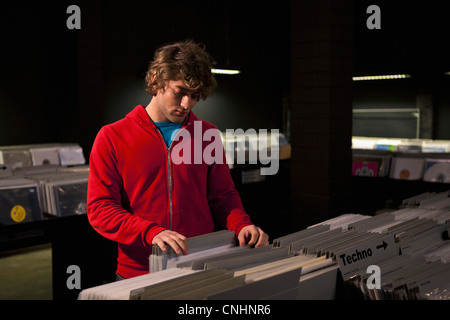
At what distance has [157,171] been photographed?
1941mm

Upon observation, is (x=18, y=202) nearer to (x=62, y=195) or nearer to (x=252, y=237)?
(x=62, y=195)

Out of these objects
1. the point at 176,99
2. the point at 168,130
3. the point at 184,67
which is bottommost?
the point at 168,130

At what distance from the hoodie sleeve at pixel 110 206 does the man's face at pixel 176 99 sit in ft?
0.82

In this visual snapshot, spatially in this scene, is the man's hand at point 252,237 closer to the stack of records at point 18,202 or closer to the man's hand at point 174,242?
the man's hand at point 174,242

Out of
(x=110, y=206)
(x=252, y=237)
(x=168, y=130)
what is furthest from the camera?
(x=168, y=130)

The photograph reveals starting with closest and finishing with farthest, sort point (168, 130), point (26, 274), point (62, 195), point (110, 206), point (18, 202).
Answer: point (110, 206)
point (168, 130)
point (18, 202)
point (62, 195)
point (26, 274)

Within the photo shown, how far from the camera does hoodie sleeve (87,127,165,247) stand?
1729 mm

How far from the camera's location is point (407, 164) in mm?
4895

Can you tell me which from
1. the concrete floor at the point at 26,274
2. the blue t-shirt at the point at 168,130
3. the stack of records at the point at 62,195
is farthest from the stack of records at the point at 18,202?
the blue t-shirt at the point at 168,130

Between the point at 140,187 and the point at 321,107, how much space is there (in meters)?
2.74

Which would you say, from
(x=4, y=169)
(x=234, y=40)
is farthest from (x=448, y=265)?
(x=234, y=40)

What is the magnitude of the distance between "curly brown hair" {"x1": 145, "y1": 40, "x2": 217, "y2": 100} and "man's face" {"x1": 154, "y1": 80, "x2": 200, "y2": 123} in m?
0.02

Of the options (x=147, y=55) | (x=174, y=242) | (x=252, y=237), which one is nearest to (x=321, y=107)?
(x=252, y=237)
